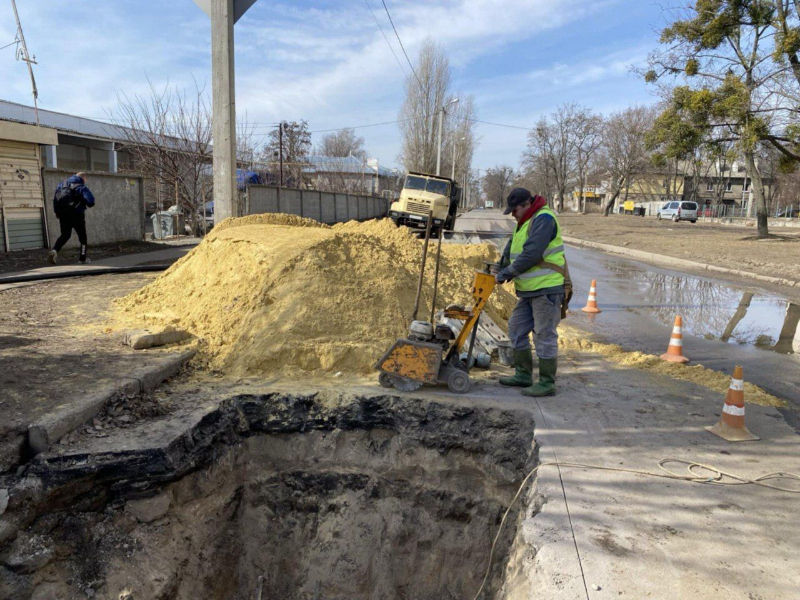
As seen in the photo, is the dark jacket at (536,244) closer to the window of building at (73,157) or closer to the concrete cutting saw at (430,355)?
the concrete cutting saw at (430,355)

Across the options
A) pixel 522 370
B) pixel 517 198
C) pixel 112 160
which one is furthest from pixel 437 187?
pixel 112 160

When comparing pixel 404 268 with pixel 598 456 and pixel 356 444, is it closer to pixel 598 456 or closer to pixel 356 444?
pixel 356 444

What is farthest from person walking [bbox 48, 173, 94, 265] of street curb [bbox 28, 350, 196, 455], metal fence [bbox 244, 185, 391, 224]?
metal fence [bbox 244, 185, 391, 224]

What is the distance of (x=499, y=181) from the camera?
11550 cm

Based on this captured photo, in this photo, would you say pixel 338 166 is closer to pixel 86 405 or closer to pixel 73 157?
pixel 73 157

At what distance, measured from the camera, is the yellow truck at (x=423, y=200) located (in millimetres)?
19578

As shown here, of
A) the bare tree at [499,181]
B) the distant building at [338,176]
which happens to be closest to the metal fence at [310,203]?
the distant building at [338,176]

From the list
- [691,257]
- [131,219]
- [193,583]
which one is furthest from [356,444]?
[691,257]

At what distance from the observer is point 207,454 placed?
379cm

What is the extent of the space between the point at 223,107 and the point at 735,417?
898cm

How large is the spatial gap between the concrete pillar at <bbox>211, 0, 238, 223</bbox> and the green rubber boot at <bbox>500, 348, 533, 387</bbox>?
6.78m

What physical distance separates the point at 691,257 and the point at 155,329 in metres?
17.4

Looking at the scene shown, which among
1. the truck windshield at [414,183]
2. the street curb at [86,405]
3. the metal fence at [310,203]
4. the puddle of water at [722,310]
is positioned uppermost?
the truck windshield at [414,183]

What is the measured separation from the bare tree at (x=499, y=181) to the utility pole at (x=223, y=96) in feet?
352
